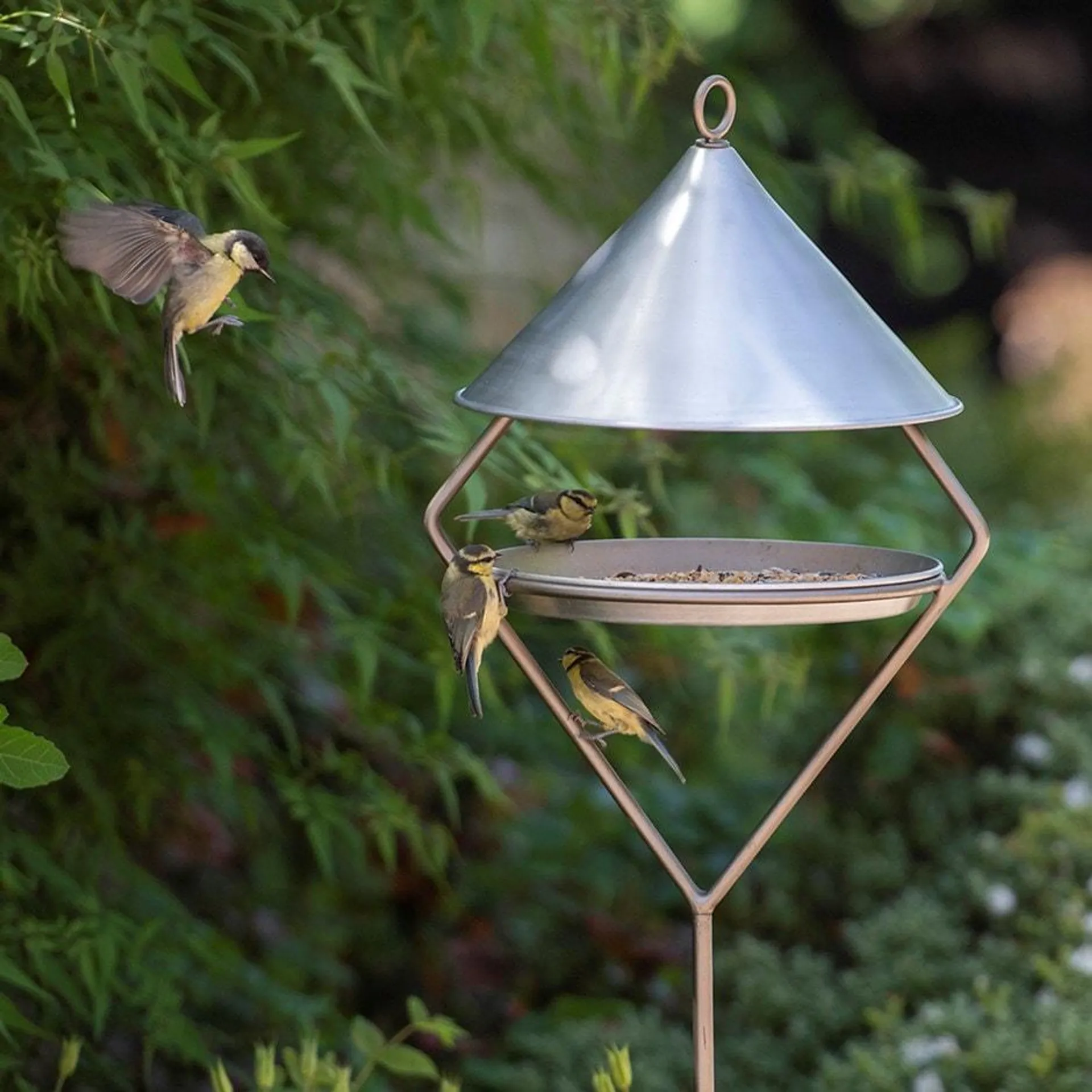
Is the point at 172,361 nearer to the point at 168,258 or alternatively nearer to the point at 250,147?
the point at 168,258

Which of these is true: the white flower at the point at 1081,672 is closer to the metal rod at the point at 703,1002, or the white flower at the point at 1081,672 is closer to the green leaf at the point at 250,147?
the metal rod at the point at 703,1002

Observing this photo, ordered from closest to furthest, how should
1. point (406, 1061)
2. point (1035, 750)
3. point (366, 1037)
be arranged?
point (406, 1061) < point (366, 1037) < point (1035, 750)

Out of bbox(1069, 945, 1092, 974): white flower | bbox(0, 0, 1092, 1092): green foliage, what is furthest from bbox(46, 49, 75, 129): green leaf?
bbox(1069, 945, 1092, 974): white flower

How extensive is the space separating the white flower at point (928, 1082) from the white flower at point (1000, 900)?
478 millimetres

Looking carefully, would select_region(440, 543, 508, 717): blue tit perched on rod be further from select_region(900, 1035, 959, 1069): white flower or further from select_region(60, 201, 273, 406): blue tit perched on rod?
select_region(900, 1035, 959, 1069): white flower

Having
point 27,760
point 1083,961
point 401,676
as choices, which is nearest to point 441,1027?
point 27,760

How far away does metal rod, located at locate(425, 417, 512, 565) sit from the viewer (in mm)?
1968

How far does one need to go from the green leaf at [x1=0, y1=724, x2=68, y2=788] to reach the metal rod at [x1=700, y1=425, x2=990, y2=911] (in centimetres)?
75

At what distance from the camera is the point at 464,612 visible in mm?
1944

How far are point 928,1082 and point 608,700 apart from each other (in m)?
1.39

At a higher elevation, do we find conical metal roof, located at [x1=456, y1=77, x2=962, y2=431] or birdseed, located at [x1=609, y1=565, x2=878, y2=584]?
conical metal roof, located at [x1=456, y1=77, x2=962, y2=431]

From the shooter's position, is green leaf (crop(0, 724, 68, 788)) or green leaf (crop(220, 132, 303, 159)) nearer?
green leaf (crop(0, 724, 68, 788))

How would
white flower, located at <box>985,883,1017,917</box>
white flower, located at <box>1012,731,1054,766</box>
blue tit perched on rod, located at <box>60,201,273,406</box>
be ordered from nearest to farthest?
blue tit perched on rod, located at <box>60,201,273,406</box> < white flower, located at <box>985,883,1017,917</box> < white flower, located at <box>1012,731,1054,766</box>

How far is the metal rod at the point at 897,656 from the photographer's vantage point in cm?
198
